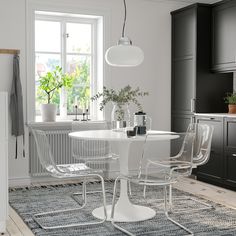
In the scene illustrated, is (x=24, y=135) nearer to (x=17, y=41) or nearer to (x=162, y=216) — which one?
(x=17, y=41)

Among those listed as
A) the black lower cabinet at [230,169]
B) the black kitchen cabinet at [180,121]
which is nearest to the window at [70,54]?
the black kitchen cabinet at [180,121]

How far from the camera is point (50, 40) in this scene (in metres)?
5.78

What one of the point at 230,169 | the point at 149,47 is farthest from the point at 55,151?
the point at 230,169

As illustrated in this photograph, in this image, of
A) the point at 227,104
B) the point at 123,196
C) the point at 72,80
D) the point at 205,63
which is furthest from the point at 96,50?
the point at 123,196

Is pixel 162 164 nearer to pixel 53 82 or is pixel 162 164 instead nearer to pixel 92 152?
pixel 92 152

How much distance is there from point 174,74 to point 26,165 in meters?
2.30

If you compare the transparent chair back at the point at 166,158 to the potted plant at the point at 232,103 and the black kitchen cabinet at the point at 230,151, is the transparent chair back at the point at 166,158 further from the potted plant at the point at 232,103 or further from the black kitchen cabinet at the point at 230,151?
the potted plant at the point at 232,103

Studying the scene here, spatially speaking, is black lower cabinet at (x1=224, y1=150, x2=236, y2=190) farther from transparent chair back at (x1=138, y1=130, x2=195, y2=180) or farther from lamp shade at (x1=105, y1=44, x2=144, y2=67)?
lamp shade at (x1=105, y1=44, x2=144, y2=67)

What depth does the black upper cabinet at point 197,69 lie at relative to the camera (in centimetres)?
559

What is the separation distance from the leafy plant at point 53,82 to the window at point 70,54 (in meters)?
0.11

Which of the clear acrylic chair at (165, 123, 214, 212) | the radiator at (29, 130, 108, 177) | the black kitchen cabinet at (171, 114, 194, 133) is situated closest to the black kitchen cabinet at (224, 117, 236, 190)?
the black kitchen cabinet at (171, 114, 194, 133)

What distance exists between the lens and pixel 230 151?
16.4 feet

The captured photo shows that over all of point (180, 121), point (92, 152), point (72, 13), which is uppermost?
point (72, 13)

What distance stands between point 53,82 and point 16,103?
599mm
